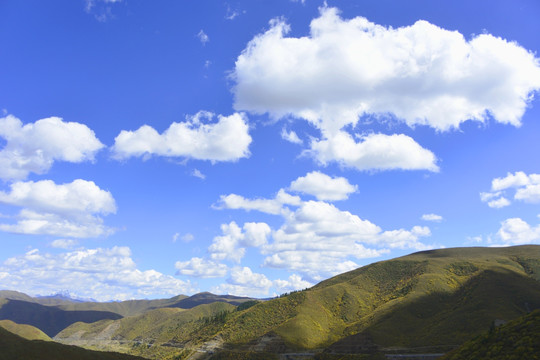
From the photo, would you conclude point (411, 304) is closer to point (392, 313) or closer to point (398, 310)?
point (398, 310)

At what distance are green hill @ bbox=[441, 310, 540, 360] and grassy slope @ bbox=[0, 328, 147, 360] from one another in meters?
69.2

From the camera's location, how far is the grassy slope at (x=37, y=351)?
2603 inches

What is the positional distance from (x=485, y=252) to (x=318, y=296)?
102 metres

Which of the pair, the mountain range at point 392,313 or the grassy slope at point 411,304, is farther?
the grassy slope at point 411,304

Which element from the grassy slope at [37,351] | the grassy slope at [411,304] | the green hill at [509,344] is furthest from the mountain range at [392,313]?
the grassy slope at [37,351]

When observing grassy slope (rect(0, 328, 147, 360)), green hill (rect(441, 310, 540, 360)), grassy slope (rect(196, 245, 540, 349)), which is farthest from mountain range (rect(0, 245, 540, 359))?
grassy slope (rect(0, 328, 147, 360))

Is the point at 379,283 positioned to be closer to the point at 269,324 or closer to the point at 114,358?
the point at 269,324

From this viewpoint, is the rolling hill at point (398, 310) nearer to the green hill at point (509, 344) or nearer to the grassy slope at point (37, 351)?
the green hill at point (509, 344)

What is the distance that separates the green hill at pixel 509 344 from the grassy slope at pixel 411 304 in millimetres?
51912

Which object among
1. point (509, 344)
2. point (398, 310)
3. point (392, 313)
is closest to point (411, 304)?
point (398, 310)

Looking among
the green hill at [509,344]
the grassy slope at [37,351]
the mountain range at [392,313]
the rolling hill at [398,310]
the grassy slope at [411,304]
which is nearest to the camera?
the green hill at [509,344]

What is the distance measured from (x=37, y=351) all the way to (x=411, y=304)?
124m

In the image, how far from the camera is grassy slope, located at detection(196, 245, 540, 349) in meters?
115

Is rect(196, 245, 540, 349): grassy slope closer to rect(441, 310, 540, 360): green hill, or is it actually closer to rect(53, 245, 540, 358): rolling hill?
rect(53, 245, 540, 358): rolling hill
